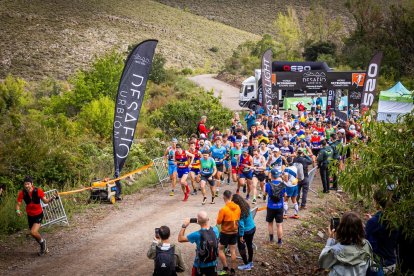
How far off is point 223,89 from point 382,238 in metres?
45.7

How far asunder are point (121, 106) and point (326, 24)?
191ft

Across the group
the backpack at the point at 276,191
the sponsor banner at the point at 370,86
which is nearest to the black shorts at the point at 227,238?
the backpack at the point at 276,191

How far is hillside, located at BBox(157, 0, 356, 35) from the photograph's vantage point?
103938 mm

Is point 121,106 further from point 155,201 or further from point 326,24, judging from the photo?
point 326,24

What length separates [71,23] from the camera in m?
80.2

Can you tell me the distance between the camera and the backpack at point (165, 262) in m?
7.20

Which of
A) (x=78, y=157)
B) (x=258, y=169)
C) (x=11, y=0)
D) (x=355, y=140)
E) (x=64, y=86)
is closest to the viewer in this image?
(x=355, y=140)

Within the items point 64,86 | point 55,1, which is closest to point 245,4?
point 55,1

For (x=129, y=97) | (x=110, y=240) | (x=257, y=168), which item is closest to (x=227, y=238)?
(x=110, y=240)

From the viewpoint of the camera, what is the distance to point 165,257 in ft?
23.7

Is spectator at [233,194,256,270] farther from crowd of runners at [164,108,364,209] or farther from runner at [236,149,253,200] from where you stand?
runner at [236,149,253,200]

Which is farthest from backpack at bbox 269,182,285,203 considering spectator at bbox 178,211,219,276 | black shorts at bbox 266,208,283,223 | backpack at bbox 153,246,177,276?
backpack at bbox 153,246,177,276

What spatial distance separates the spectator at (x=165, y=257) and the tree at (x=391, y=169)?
2638 millimetres

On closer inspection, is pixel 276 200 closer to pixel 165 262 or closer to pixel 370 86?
pixel 165 262
